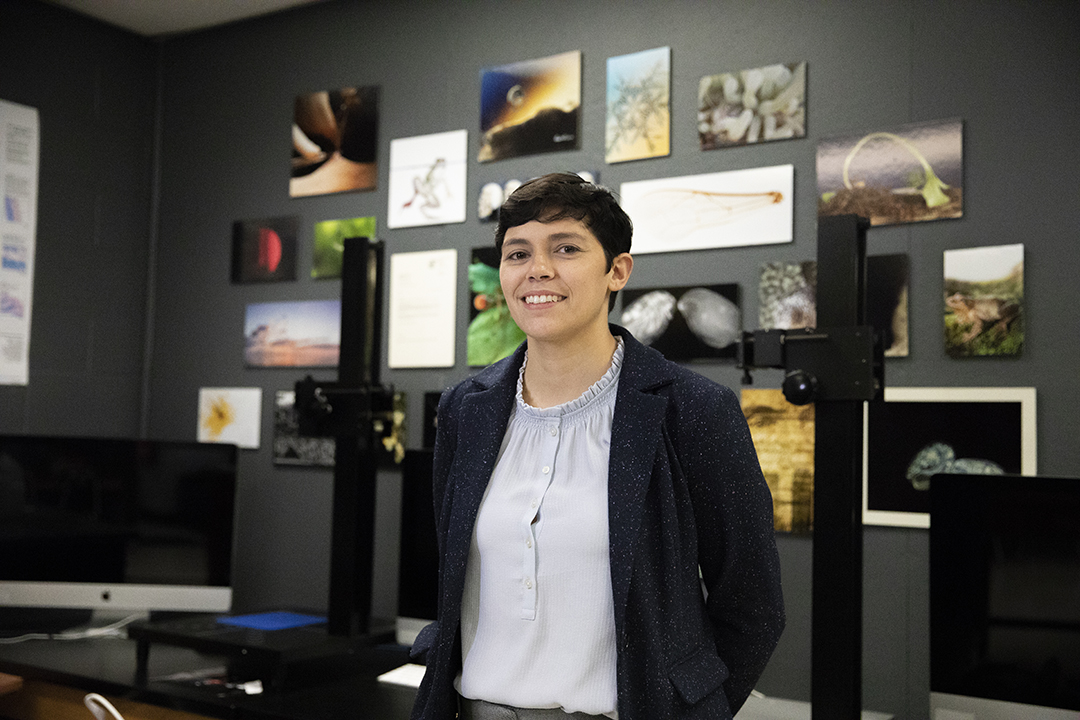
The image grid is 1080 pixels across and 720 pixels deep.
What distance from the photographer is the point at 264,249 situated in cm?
347

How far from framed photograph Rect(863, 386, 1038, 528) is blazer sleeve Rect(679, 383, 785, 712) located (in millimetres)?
927

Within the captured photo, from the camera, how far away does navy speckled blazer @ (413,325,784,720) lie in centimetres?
137

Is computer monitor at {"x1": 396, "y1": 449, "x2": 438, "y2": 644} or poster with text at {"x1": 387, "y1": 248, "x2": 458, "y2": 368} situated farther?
poster with text at {"x1": 387, "y1": 248, "x2": 458, "y2": 368}

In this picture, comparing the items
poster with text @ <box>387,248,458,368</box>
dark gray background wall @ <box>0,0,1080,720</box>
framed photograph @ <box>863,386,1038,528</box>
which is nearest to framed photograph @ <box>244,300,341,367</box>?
dark gray background wall @ <box>0,0,1080,720</box>

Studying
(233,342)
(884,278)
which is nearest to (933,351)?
(884,278)

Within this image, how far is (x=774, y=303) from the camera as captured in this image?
252cm

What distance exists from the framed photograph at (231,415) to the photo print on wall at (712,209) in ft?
5.05

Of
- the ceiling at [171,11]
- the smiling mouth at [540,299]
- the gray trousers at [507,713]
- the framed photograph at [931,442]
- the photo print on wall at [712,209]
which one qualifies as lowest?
the gray trousers at [507,713]

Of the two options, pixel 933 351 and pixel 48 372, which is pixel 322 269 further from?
pixel 933 351

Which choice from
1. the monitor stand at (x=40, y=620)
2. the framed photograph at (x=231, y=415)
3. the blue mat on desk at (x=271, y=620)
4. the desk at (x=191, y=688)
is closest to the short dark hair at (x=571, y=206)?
the desk at (x=191, y=688)

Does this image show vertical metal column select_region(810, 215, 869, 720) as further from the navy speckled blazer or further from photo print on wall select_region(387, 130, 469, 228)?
photo print on wall select_region(387, 130, 469, 228)

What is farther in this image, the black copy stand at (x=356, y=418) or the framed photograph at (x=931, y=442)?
the black copy stand at (x=356, y=418)

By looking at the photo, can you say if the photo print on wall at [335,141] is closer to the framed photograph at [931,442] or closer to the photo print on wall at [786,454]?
the photo print on wall at [786,454]

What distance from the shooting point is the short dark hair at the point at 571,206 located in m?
1.49
